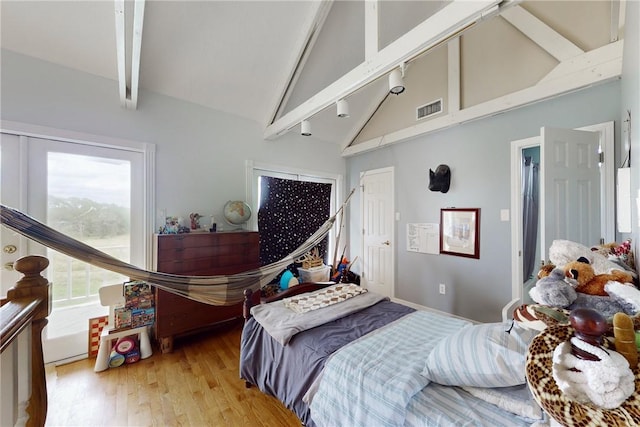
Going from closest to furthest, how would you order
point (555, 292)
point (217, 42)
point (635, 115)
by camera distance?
point (555, 292) → point (635, 115) → point (217, 42)

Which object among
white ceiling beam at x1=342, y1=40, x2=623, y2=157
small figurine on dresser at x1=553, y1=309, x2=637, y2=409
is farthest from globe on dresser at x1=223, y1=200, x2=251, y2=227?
small figurine on dresser at x1=553, y1=309, x2=637, y2=409

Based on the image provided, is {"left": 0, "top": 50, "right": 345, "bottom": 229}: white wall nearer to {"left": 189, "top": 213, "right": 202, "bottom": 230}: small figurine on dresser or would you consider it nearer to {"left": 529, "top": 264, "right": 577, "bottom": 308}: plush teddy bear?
{"left": 189, "top": 213, "right": 202, "bottom": 230}: small figurine on dresser

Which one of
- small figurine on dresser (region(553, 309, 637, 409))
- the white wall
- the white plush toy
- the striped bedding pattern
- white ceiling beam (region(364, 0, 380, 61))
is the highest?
white ceiling beam (region(364, 0, 380, 61))

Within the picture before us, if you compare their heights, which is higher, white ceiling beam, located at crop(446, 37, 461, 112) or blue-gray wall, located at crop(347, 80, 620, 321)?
white ceiling beam, located at crop(446, 37, 461, 112)

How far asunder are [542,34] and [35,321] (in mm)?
3883

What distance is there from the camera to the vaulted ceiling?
1831mm

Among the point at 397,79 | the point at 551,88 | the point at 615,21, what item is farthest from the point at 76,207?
the point at 615,21

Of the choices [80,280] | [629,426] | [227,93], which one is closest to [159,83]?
[227,93]

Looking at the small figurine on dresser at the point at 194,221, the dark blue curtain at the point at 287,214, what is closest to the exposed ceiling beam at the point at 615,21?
the dark blue curtain at the point at 287,214

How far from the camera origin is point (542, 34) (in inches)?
87.3

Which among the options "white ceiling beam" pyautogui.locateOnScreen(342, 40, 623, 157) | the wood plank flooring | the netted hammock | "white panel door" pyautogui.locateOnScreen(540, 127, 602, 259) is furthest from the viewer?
"white ceiling beam" pyautogui.locateOnScreen(342, 40, 623, 157)

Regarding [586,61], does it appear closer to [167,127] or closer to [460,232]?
[460,232]

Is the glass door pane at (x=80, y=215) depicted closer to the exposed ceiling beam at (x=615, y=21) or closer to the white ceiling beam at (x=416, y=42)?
the white ceiling beam at (x=416, y=42)

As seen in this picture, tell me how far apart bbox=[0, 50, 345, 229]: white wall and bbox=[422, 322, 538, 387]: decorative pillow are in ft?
8.78
